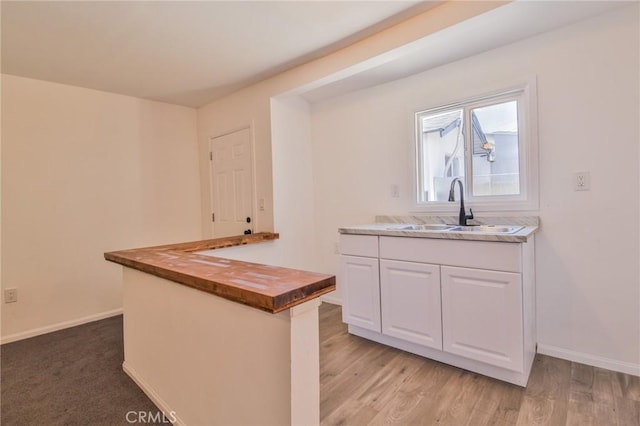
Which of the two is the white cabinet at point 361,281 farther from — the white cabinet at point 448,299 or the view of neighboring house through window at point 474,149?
the view of neighboring house through window at point 474,149

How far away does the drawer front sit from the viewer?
1.77 meters

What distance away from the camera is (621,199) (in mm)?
1904

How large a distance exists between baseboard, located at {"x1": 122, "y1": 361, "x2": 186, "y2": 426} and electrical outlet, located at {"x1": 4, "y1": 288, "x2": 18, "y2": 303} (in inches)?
56.8

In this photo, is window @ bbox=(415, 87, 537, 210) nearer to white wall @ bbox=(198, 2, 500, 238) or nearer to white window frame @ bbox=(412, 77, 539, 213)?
white window frame @ bbox=(412, 77, 539, 213)

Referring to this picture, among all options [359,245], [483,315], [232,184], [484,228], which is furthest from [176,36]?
[483,315]

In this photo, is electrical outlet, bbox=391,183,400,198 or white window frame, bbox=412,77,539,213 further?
electrical outlet, bbox=391,183,400,198

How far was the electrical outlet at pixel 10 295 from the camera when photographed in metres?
2.63

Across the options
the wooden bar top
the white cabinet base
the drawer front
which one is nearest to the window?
the drawer front

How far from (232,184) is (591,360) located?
3322mm

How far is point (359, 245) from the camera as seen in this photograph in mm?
2449

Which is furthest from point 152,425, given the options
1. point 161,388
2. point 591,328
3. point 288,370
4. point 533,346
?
point 591,328

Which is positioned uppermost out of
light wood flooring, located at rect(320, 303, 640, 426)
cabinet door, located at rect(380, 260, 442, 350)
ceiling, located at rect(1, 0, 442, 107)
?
ceiling, located at rect(1, 0, 442, 107)

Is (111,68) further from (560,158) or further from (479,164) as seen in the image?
(560,158)

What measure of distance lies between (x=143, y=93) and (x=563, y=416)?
162 inches
